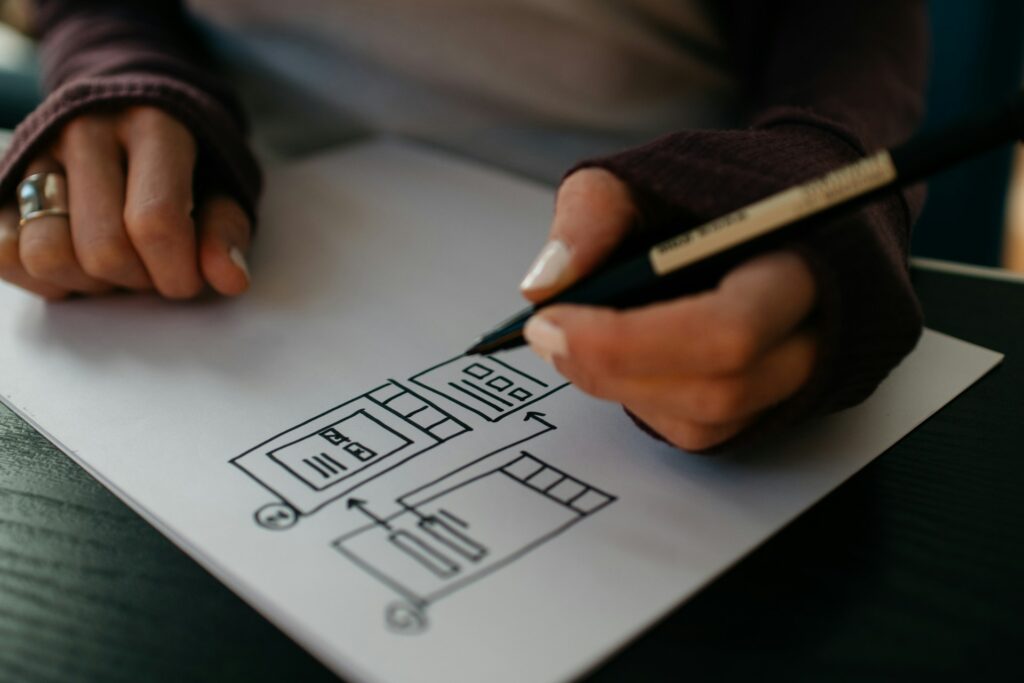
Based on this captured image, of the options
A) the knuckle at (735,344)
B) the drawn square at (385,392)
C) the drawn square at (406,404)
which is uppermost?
the knuckle at (735,344)

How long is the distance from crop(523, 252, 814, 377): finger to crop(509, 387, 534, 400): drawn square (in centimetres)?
8

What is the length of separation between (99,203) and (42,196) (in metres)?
0.03

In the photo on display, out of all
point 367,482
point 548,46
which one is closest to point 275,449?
point 367,482

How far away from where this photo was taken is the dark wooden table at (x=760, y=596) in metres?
0.22

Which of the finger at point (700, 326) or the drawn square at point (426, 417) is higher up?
the finger at point (700, 326)

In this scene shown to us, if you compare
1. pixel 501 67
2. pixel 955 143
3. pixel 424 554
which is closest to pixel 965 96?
pixel 501 67

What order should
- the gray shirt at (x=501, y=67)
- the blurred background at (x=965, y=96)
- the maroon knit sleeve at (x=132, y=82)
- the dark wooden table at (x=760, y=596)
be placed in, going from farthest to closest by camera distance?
the blurred background at (x=965, y=96), the gray shirt at (x=501, y=67), the maroon knit sleeve at (x=132, y=82), the dark wooden table at (x=760, y=596)

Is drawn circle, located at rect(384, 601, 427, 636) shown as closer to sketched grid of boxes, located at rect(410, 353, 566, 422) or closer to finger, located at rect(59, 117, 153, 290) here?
sketched grid of boxes, located at rect(410, 353, 566, 422)

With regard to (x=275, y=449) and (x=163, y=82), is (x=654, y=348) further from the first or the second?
(x=163, y=82)

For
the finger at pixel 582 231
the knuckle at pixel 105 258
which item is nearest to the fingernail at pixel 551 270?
the finger at pixel 582 231

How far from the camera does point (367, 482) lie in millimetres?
279

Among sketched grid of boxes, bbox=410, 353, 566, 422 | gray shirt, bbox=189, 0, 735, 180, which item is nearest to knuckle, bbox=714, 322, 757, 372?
sketched grid of boxes, bbox=410, 353, 566, 422

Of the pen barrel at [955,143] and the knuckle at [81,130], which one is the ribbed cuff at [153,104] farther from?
the pen barrel at [955,143]

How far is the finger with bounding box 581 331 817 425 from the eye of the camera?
9.6 inches
